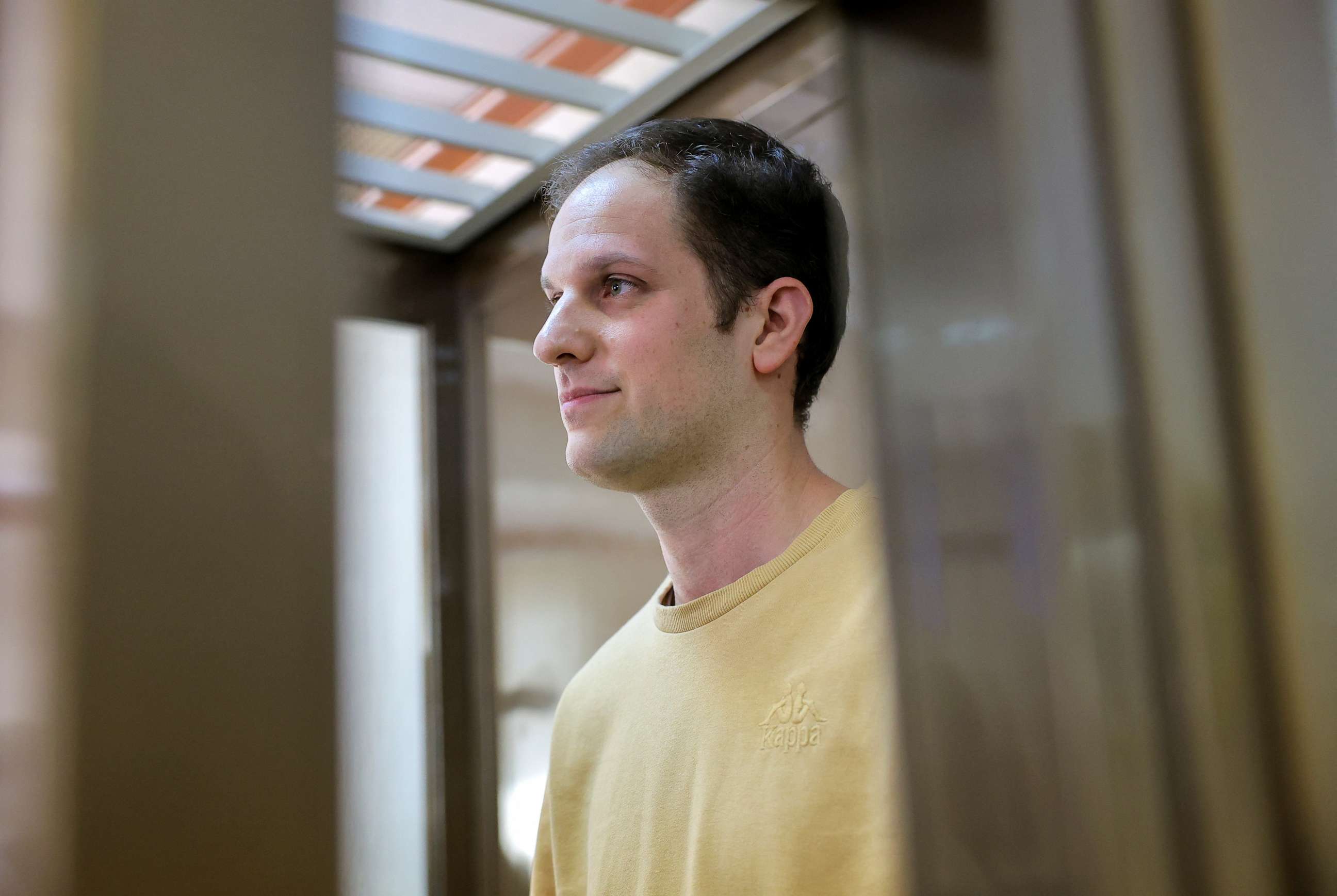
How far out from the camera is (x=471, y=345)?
70cm

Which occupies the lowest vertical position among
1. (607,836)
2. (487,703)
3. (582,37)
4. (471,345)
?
(607,836)

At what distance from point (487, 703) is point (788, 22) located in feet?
1.92

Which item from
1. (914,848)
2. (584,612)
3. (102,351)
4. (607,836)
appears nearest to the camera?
(102,351)

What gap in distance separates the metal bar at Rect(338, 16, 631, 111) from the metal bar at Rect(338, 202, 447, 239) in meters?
0.05

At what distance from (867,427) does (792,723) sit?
0.42 m

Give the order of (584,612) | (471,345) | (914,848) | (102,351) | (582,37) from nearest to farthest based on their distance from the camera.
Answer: (102,351) → (914,848) → (582,37) → (471,345) → (584,612)

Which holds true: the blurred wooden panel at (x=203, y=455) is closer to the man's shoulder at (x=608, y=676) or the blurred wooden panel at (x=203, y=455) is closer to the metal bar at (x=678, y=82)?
the metal bar at (x=678, y=82)

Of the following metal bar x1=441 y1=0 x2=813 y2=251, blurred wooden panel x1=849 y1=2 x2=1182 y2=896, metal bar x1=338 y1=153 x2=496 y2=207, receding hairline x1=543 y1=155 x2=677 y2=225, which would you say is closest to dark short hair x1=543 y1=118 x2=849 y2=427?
receding hairline x1=543 y1=155 x2=677 y2=225

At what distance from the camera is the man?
2.52 ft

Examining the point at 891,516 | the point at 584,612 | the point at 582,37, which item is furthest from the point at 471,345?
the point at 891,516

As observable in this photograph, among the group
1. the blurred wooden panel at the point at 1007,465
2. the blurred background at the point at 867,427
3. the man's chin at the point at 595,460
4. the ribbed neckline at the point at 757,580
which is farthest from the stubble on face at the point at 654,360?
the blurred wooden panel at the point at 1007,465

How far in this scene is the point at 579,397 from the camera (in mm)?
839

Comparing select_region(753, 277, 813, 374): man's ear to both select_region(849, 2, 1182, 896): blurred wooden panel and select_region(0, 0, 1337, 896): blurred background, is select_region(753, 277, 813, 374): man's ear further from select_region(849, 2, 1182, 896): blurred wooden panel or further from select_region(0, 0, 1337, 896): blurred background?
select_region(849, 2, 1182, 896): blurred wooden panel

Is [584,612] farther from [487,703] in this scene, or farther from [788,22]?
[788,22]
